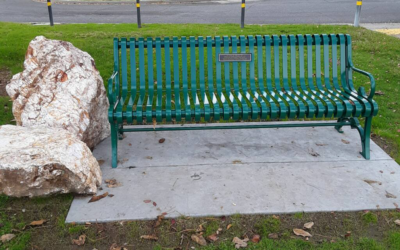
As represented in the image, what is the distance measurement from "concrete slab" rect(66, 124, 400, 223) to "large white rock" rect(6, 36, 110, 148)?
1.58 feet

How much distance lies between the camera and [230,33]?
8.76 metres

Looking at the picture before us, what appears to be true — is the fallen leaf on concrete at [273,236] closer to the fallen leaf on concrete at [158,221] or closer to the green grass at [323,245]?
the green grass at [323,245]

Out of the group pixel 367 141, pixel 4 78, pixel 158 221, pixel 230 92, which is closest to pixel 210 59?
pixel 230 92

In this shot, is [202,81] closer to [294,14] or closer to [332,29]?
[332,29]

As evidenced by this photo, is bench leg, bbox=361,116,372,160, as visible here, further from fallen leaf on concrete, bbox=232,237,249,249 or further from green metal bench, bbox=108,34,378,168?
fallen leaf on concrete, bbox=232,237,249,249

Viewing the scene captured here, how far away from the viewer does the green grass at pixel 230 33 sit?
217 inches

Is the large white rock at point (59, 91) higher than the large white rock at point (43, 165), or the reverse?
the large white rock at point (59, 91)

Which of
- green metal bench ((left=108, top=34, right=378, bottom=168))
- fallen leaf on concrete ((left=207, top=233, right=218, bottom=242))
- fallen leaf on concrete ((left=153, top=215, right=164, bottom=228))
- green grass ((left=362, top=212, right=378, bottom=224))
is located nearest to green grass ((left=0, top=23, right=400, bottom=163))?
green metal bench ((left=108, top=34, right=378, bottom=168))

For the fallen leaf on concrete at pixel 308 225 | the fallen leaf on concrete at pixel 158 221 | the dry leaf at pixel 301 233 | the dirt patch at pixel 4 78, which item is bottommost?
the dry leaf at pixel 301 233

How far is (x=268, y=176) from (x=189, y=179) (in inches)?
30.8

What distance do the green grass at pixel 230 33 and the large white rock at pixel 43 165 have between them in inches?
80.1

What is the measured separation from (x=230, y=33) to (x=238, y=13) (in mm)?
6236

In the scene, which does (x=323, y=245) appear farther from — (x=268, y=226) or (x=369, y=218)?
(x=369, y=218)

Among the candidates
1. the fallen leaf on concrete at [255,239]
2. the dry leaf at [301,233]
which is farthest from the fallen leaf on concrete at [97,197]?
the dry leaf at [301,233]
